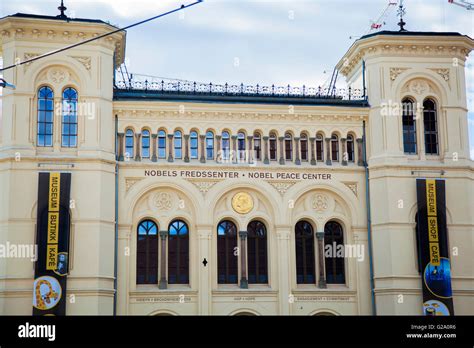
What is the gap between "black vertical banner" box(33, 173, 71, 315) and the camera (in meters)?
37.2

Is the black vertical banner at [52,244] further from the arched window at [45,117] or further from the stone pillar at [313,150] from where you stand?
the stone pillar at [313,150]

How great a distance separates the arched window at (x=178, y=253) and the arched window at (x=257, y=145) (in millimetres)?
5091

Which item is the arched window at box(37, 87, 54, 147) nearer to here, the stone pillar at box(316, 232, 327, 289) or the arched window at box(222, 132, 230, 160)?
the arched window at box(222, 132, 230, 160)

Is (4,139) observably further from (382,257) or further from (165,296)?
(382,257)

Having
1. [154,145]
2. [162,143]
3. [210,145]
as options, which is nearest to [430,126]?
[210,145]

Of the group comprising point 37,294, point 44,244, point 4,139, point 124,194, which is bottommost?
point 37,294

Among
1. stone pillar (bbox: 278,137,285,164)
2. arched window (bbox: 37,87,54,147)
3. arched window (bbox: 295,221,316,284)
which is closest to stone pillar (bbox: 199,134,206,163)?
stone pillar (bbox: 278,137,285,164)

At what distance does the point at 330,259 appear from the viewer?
41438 mm

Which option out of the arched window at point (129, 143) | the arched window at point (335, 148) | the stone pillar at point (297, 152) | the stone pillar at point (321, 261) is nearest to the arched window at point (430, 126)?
the arched window at point (335, 148)

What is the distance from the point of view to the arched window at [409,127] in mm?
42156

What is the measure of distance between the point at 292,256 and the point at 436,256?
23.1 feet
